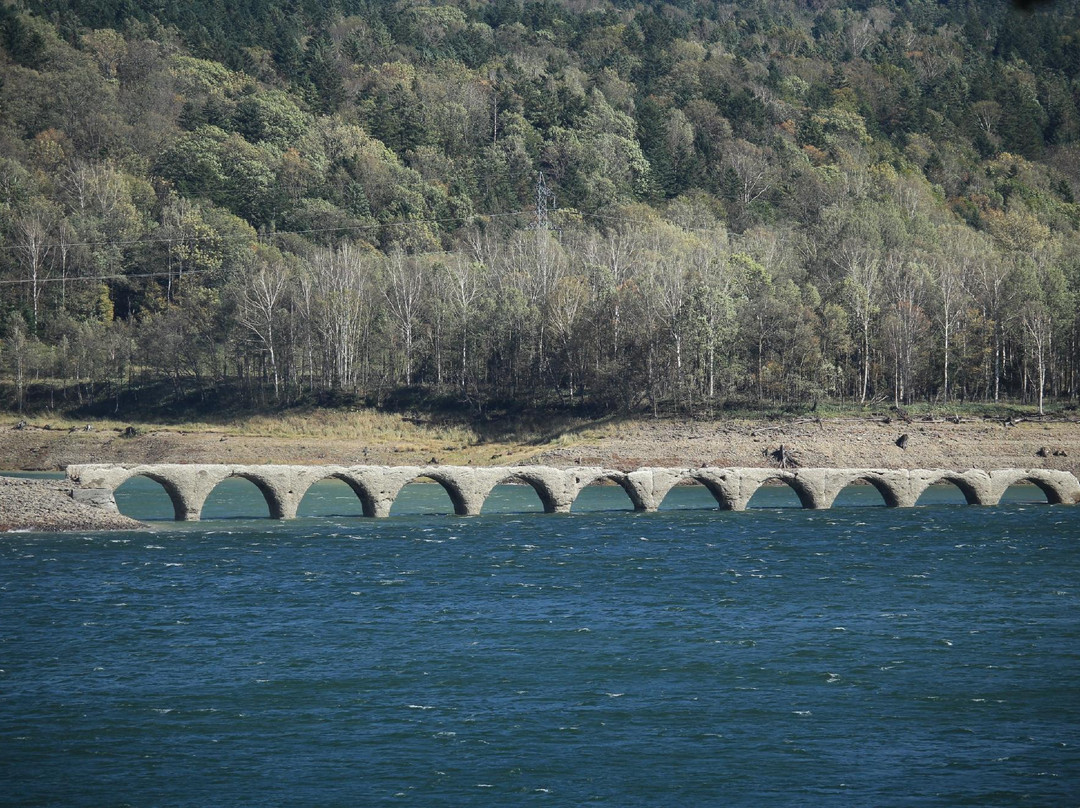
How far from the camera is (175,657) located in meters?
34.8

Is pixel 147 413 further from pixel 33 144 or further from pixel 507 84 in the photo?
pixel 507 84

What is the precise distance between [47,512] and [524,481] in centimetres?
1968

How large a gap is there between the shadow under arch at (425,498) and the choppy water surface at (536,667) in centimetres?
366

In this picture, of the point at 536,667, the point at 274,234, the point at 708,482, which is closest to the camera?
the point at 536,667

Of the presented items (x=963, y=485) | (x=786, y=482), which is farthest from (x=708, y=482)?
(x=963, y=485)

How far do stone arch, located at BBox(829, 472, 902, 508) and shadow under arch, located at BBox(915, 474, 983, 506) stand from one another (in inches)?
69.1

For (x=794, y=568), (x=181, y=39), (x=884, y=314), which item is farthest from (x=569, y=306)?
(x=181, y=39)

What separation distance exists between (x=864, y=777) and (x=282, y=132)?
12826 centimetres

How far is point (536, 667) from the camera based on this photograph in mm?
34219

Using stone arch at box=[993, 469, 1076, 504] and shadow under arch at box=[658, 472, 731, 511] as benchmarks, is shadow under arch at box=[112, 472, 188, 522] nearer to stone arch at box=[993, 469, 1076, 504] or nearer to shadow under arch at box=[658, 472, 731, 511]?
shadow under arch at box=[658, 472, 731, 511]

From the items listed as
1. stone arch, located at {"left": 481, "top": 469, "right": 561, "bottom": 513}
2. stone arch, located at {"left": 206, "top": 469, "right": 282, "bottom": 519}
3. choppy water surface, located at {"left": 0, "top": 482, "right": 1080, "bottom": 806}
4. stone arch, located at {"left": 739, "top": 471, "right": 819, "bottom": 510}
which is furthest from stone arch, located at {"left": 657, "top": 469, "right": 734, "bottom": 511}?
stone arch, located at {"left": 206, "top": 469, "right": 282, "bottom": 519}

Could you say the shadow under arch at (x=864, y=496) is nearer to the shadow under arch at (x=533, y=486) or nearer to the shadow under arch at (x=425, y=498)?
the shadow under arch at (x=533, y=486)

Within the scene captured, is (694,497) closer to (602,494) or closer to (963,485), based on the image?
(602,494)

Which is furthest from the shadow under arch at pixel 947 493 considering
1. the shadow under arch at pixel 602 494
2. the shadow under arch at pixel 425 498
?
the shadow under arch at pixel 425 498
